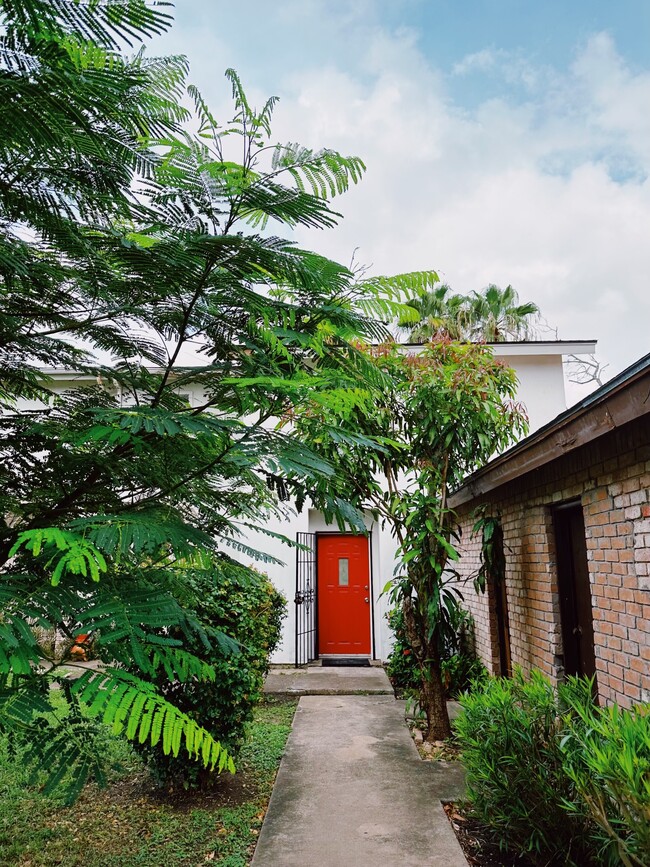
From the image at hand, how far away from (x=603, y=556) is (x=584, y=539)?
745mm

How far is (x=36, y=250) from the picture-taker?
2.22 m

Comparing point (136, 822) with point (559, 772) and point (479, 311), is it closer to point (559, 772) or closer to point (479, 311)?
point (559, 772)

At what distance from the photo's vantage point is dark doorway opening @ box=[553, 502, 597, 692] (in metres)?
4.70

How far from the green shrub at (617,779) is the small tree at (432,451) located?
3.24 meters

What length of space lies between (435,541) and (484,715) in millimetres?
2726

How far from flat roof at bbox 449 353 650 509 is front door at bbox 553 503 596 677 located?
64 centimetres

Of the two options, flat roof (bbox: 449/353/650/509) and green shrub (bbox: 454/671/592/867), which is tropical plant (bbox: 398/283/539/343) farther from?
green shrub (bbox: 454/671/592/867)

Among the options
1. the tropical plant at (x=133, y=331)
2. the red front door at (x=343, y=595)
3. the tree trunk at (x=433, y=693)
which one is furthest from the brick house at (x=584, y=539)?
the red front door at (x=343, y=595)

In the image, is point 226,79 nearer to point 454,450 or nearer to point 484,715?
point 484,715

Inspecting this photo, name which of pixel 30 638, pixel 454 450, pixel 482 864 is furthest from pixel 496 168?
pixel 30 638

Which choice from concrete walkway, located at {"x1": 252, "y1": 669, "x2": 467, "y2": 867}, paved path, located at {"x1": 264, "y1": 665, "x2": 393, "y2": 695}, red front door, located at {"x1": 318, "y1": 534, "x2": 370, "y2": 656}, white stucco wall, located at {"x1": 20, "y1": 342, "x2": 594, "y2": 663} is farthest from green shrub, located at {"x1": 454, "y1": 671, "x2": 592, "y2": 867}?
red front door, located at {"x1": 318, "y1": 534, "x2": 370, "y2": 656}

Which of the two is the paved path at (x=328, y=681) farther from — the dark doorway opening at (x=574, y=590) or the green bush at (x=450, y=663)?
the dark doorway opening at (x=574, y=590)

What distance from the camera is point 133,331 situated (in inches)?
95.3

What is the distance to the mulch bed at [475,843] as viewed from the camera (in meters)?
3.62
